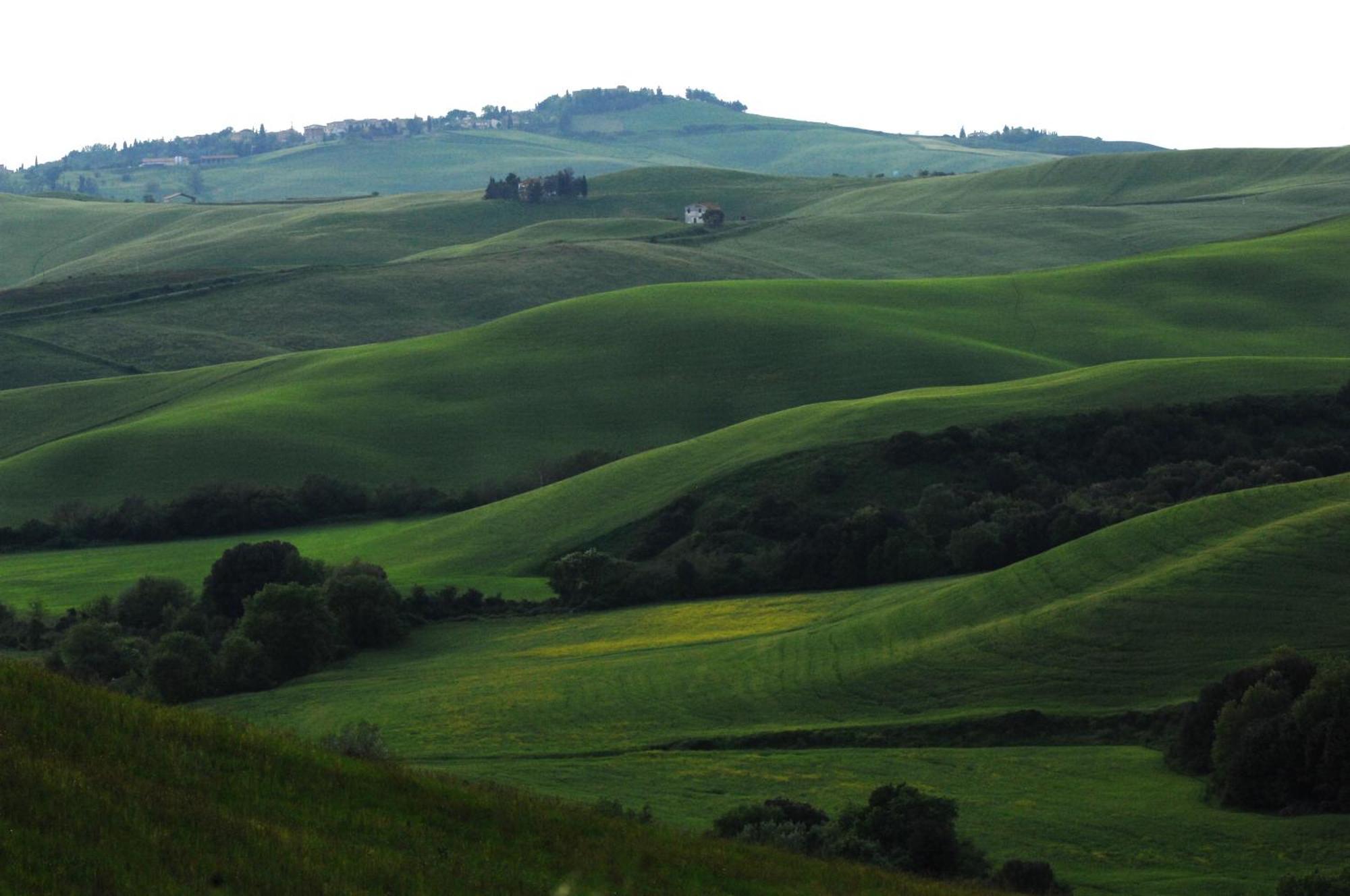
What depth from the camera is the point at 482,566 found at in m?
65.9

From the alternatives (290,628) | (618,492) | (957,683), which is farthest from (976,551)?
(290,628)

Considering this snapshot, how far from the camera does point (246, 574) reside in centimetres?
5972

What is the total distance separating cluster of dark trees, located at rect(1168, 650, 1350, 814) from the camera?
31.4 m

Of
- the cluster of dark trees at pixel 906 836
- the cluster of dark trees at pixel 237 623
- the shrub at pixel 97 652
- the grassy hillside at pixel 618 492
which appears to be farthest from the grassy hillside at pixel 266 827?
the grassy hillside at pixel 618 492

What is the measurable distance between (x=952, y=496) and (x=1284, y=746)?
3306 cm

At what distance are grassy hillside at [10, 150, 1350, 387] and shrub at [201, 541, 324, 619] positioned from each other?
61.0 m

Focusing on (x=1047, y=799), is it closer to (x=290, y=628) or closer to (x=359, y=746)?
(x=359, y=746)

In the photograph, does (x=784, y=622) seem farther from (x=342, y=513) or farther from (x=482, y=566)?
(x=342, y=513)

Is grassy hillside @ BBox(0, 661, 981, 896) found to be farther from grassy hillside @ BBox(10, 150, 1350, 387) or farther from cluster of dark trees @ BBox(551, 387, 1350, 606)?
grassy hillside @ BBox(10, 150, 1350, 387)

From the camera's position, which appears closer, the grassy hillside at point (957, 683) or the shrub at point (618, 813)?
the shrub at point (618, 813)

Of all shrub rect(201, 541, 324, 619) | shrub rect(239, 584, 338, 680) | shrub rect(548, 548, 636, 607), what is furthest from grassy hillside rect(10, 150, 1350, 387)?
shrub rect(239, 584, 338, 680)

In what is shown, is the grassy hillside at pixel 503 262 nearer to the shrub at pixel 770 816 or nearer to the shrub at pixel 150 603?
the shrub at pixel 150 603

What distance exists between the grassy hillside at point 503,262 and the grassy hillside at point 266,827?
105046 millimetres

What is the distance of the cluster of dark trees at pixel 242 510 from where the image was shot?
252 ft
